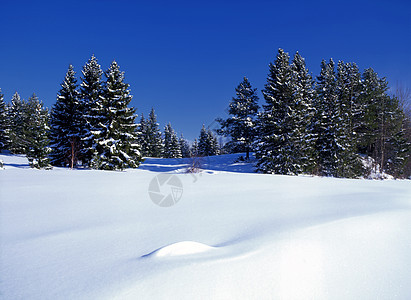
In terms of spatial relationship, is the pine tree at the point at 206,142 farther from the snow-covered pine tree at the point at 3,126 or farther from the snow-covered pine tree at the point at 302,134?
the snow-covered pine tree at the point at 3,126

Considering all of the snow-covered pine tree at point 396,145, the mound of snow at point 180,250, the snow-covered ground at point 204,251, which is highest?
the snow-covered pine tree at point 396,145

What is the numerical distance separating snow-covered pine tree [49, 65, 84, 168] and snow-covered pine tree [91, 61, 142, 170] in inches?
98.6

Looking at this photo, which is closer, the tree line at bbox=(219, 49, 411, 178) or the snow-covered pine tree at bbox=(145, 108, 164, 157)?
the tree line at bbox=(219, 49, 411, 178)

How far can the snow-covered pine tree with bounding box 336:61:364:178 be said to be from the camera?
15.9 meters

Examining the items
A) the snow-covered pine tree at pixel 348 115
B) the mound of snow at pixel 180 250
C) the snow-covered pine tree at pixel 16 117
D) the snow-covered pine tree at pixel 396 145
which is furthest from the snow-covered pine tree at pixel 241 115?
the snow-covered pine tree at pixel 16 117

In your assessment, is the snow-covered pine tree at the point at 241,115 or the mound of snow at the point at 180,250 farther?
the snow-covered pine tree at the point at 241,115

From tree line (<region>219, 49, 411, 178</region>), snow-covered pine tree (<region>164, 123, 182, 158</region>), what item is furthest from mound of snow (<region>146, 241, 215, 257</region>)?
snow-covered pine tree (<region>164, 123, 182, 158</region>)

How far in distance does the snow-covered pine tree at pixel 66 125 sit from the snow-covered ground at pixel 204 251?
1506 cm

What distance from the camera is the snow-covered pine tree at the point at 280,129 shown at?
14008 millimetres

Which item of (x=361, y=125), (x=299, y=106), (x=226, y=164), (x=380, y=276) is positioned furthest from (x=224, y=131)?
(x=380, y=276)

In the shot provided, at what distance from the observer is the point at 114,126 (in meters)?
14.7

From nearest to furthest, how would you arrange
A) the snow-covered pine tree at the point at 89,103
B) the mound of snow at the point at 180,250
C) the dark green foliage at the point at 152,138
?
the mound of snow at the point at 180,250 < the snow-covered pine tree at the point at 89,103 < the dark green foliage at the point at 152,138

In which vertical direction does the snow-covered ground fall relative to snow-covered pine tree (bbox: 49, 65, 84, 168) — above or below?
below

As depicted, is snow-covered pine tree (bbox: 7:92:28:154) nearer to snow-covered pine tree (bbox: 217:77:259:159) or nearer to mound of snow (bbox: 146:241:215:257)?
snow-covered pine tree (bbox: 217:77:259:159)
